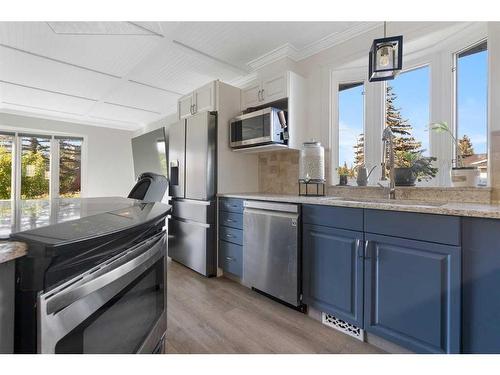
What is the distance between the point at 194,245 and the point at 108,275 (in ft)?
7.14

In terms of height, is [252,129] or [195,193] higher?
[252,129]

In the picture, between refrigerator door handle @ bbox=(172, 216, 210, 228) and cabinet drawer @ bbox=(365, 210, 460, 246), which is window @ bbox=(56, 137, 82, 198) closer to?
refrigerator door handle @ bbox=(172, 216, 210, 228)

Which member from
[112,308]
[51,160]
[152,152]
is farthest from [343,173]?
[51,160]

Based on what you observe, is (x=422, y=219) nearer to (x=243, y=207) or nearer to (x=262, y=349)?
(x=262, y=349)

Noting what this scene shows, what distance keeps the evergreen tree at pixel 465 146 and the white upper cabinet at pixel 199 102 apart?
2.21 metres

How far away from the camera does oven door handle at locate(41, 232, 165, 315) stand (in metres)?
0.53

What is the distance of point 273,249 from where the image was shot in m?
2.02

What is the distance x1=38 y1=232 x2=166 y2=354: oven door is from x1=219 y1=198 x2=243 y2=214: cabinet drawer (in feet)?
4.62

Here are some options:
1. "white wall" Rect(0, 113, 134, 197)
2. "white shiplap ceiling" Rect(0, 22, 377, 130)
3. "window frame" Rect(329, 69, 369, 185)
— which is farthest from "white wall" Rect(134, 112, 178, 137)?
"window frame" Rect(329, 69, 369, 185)

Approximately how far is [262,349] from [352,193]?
4.86 ft

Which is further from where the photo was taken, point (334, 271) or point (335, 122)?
point (335, 122)

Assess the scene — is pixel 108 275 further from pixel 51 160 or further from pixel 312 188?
pixel 51 160
